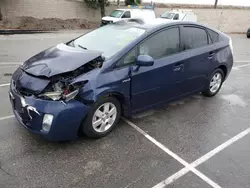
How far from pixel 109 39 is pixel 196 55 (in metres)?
1.65

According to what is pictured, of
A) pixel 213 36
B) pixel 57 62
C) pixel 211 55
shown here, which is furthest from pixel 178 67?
pixel 57 62

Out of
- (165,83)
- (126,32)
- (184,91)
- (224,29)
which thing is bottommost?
(224,29)

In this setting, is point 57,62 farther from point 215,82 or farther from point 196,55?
point 215,82

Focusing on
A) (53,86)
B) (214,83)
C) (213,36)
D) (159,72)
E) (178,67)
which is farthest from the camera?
(214,83)

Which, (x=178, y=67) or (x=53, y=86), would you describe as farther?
(x=178, y=67)

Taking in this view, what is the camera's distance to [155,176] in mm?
3014

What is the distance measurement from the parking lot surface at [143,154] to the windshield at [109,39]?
1.26 metres

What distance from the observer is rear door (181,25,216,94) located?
452 centimetres

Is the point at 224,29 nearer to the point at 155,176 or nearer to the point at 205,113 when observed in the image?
the point at 205,113

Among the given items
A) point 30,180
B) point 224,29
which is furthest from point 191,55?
point 224,29

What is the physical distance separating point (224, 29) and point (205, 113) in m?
26.5

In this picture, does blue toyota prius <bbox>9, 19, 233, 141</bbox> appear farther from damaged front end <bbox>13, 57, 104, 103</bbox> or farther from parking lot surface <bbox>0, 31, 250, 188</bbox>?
parking lot surface <bbox>0, 31, 250, 188</bbox>

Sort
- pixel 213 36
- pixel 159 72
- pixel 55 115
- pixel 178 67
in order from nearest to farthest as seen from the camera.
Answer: pixel 55 115
pixel 159 72
pixel 178 67
pixel 213 36

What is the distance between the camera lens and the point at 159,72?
160 inches
